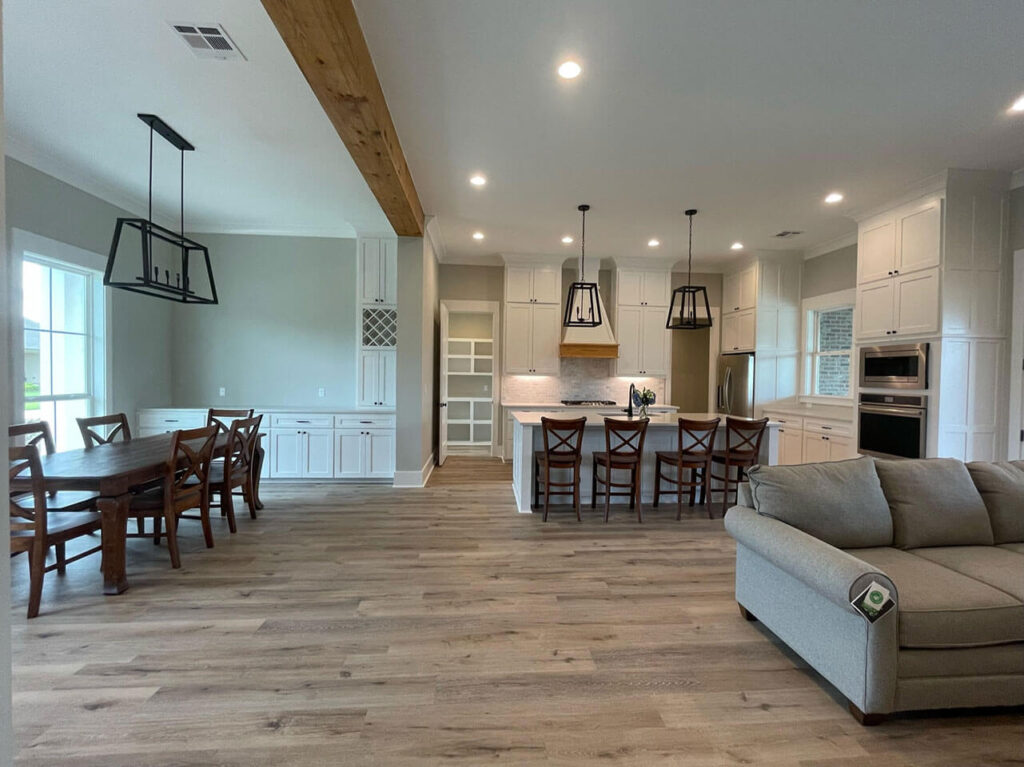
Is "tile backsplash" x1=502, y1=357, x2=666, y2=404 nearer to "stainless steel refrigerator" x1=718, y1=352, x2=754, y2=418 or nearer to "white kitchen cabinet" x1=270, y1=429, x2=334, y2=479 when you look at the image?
"stainless steel refrigerator" x1=718, y1=352, x2=754, y2=418

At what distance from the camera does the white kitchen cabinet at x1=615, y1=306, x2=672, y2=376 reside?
23.4 ft

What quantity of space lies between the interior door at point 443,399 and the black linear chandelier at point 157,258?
286 cm

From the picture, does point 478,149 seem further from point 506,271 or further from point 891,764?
point 891,764

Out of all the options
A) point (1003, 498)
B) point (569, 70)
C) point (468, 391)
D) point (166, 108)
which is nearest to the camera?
point (1003, 498)

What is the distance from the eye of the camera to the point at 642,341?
23.5ft

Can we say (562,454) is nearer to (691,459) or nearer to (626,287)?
(691,459)

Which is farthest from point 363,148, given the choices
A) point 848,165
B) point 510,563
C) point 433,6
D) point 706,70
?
point 848,165

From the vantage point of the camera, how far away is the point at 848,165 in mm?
3859

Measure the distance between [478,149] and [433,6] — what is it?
1.39m

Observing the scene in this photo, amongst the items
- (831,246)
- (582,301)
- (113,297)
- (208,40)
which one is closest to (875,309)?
(831,246)

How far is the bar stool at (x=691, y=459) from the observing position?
4.32 m

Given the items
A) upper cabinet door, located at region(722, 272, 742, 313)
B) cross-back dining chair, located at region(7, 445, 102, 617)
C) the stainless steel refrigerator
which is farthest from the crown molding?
cross-back dining chair, located at region(7, 445, 102, 617)

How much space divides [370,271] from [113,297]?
2.55 meters

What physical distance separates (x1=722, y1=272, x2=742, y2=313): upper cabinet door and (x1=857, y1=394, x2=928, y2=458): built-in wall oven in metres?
2.57
